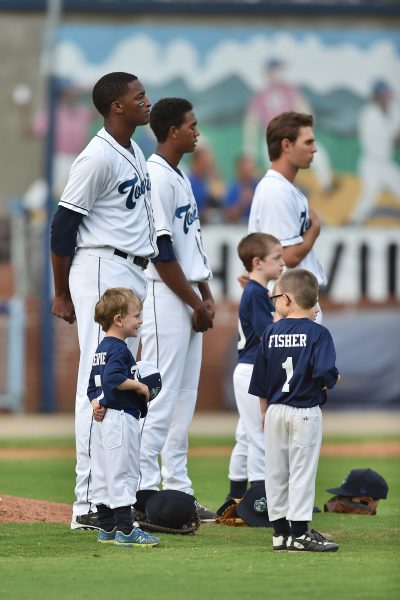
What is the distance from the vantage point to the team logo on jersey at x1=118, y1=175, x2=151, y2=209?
6.69 m

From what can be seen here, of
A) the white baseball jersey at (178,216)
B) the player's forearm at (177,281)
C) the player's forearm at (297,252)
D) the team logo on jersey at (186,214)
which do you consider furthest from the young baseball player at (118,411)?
the player's forearm at (297,252)

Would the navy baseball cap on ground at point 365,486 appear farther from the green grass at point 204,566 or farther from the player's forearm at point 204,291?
the player's forearm at point 204,291

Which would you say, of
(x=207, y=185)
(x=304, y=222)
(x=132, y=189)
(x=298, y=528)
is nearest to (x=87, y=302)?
(x=132, y=189)

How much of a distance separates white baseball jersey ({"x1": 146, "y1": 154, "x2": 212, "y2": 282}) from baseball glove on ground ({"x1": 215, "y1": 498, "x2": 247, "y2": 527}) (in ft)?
4.21

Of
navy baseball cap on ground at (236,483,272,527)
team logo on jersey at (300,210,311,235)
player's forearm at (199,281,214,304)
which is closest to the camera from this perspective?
navy baseball cap on ground at (236,483,272,527)

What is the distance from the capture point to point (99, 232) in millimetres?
6648

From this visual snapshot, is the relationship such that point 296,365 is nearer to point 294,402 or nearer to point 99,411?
point 294,402

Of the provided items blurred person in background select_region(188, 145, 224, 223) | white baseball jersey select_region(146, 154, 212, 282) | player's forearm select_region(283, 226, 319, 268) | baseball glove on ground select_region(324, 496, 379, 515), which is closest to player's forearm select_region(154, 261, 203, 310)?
white baseball jersey select_region(146, 154, 212, 282)

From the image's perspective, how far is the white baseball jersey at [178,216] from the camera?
723cm

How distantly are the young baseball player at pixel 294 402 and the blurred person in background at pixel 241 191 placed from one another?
14961 millimetres

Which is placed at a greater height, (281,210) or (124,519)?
(281,210)

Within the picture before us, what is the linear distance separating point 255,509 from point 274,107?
1508 centimetres

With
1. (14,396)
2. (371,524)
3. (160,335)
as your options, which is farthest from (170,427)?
(14,396)

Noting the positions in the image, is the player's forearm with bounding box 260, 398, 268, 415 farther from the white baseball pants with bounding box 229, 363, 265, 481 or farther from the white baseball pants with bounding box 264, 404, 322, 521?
the white baseball pants with bounding box 229, 363, 265, 481
